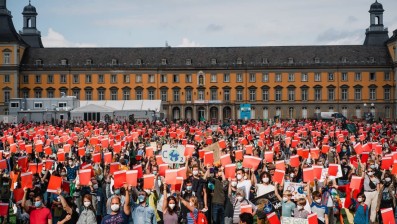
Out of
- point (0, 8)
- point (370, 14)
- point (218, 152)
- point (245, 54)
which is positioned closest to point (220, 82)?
point (245, 54)

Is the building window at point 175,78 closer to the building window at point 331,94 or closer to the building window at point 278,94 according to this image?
the building window at point 278,94

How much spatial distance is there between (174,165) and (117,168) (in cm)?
320

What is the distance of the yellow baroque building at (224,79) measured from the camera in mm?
91125

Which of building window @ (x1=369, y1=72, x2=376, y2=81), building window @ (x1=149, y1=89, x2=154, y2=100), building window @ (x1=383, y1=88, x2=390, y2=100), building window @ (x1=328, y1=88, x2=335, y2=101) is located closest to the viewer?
building window @ (x1=369, y1=72, x2=376, y2=81)

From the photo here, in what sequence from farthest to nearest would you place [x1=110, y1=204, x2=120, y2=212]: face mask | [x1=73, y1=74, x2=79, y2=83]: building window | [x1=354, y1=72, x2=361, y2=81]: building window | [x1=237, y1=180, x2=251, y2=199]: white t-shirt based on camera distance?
[x1=73, y1=74, x2=79, y2=83]: building window, [x1=354, y1=72, x2=361, y2=81]: building window, [x1=237, y1=180, x2=251, y2=199]: white t-shirt, [x1=110, y1=204, x2=120, y2=212]: face mask

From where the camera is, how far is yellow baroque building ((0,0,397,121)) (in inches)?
3588

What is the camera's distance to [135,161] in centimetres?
2362

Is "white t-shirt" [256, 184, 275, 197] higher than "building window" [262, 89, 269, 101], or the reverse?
"building window" [262, 89, 269, 101]

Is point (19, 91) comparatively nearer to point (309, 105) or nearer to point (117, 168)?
point (309, 105)

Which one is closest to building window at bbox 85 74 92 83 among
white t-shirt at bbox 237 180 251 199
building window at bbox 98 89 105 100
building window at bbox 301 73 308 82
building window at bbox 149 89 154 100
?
building window at bbox 98 89 105 100

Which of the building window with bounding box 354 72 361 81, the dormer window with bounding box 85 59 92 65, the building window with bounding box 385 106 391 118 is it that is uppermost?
the dormer window with bounding box 85 59 92 65

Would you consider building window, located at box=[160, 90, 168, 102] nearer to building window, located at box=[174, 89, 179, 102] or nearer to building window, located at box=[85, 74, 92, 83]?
building window, located at box=[174, 89, 179, 102]

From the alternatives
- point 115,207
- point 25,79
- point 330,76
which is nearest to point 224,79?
point 330,76

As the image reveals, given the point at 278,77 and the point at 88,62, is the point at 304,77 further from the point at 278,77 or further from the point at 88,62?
the point at 88,62
